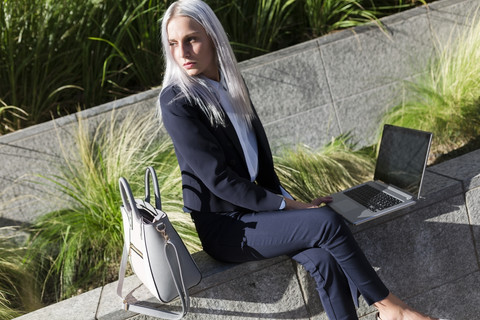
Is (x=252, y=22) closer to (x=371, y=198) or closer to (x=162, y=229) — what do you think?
(x=371, y=198)

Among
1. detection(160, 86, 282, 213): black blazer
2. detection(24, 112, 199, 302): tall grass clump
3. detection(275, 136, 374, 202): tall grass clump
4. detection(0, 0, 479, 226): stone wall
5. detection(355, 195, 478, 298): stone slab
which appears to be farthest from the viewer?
detection(0, 0, 479, 226): stone wall

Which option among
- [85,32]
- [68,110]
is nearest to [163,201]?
[68,110]

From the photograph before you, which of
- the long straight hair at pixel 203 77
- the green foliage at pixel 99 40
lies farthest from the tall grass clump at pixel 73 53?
the long straight hair at pixel 203 77

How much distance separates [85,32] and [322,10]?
2.16 meters

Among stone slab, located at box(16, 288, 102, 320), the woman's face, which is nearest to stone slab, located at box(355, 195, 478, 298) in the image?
the woman's face

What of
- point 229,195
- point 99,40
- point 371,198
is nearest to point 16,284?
point 229,195

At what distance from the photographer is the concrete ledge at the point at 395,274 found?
9.15ft

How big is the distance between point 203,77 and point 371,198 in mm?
1132

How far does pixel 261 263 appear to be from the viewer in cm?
282

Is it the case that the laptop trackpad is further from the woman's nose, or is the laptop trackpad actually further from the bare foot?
the woman's nose

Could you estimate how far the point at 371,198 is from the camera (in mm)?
3076

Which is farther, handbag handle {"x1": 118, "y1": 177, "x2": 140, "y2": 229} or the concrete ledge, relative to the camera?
the concrete ledge

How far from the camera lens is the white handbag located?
2400 mm

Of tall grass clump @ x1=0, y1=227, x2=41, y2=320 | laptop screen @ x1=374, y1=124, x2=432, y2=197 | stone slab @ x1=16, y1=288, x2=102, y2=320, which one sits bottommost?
tall grass clump @ x1=0, y1=227, x2=41, y2=320
